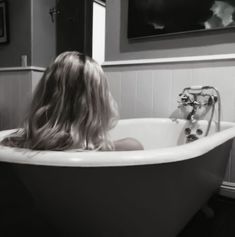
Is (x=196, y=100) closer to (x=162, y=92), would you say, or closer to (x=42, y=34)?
(x=162, y=92)

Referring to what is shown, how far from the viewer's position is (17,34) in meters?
2.64

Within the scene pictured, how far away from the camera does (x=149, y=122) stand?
1.64 meters

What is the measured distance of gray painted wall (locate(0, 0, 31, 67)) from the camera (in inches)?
99.8

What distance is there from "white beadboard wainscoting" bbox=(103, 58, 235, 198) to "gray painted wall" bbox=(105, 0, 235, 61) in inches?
4.6

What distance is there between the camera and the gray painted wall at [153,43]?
170 cm

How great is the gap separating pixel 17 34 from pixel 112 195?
7.94 feet

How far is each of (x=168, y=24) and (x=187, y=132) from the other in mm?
795

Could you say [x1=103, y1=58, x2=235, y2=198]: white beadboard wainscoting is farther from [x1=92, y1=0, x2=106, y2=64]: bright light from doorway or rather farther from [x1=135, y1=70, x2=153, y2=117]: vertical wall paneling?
[x1=92, y1=0, x2=106, y2=64]: bright light from doorway

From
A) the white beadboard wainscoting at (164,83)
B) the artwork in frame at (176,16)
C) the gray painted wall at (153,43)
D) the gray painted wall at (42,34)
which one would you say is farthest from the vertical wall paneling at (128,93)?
the gray painted wall at (42,34)

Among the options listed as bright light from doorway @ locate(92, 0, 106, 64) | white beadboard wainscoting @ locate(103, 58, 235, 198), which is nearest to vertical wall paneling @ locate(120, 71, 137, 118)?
white beadboard wainscoting @ locate(103, 58, 235, 198)

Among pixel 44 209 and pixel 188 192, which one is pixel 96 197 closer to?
pixel 44 209

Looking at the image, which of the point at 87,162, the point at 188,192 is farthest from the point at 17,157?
the point at 188,192

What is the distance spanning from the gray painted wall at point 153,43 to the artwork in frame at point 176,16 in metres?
0.05

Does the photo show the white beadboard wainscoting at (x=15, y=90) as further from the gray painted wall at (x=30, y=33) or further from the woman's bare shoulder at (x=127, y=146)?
the woman's bare shoulder at (x=127, y=146)
